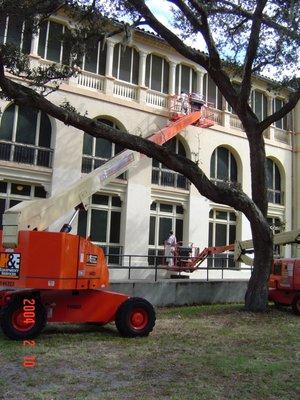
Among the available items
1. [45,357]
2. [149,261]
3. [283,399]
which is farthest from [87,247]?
[149,261]

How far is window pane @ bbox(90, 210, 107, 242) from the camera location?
22.7m

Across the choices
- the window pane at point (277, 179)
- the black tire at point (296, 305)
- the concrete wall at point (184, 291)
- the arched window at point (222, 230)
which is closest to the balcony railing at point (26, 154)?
the concrete wall at point (184, 291)

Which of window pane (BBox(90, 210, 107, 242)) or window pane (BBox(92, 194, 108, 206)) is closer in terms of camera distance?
window pane (BBox(90, 210, 107, 242))

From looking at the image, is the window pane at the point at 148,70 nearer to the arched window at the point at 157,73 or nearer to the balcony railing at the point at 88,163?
the arched window at the point at 157,73

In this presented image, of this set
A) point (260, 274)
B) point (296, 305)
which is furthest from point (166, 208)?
point (296, 305)

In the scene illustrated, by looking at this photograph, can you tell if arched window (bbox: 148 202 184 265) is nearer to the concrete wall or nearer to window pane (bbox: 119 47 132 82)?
window pane (bbox: 119 47 132 82)

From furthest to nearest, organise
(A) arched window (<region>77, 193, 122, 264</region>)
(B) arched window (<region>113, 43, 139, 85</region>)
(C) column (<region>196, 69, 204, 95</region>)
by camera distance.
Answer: (C) column (<region>196, 69, 204, 95</region>)
(B) arched window (<region>113, 43, 139, 85</region>)
(A) arched window (<region>77, 193, 122, 264</region>)

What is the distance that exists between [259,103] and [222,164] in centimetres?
477

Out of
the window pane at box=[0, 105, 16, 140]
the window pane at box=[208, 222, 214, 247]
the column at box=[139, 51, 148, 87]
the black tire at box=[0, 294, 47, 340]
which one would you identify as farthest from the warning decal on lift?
the window pane at box=[208, 222, 214, 247]

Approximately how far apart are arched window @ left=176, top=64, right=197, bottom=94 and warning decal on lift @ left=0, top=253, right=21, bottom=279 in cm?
1793

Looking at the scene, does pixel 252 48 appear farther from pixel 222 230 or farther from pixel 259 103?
pixel 259 103

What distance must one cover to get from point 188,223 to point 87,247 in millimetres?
15293

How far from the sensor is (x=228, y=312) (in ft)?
48.4

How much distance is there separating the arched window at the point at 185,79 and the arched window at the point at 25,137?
7470 mm
